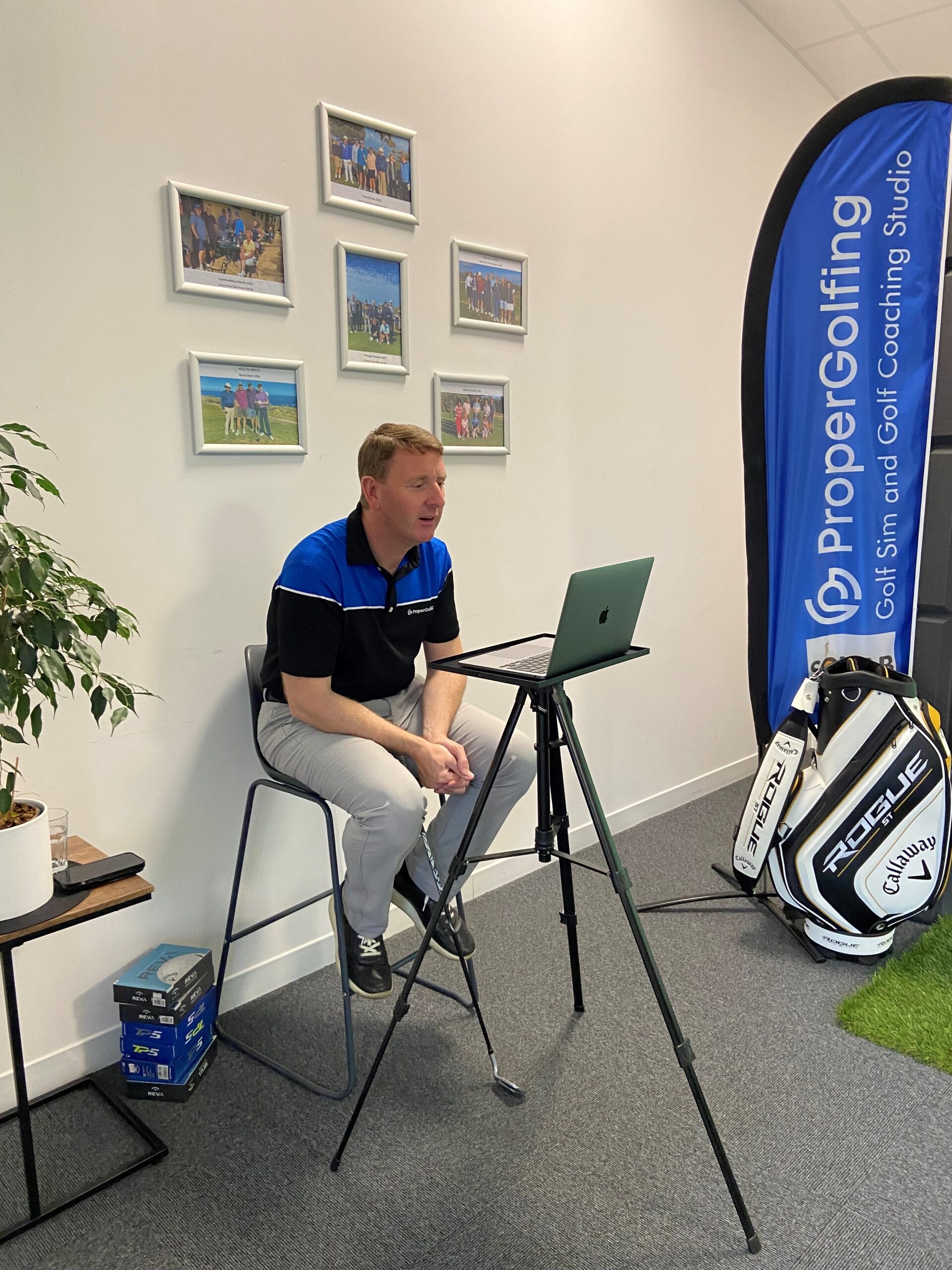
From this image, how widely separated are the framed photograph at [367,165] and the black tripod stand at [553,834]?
1.26 metres

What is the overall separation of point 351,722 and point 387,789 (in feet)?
0.62

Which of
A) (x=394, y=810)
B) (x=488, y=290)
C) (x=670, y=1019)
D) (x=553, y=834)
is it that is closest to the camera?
(x=670, y=1019)

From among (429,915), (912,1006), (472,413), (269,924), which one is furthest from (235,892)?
(912,1006)

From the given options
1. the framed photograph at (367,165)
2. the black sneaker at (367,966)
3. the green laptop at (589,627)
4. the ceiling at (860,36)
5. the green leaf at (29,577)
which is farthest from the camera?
the ceiling at (860,36)

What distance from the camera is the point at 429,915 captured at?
2.17 m

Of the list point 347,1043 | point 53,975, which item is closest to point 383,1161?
point 347,1043

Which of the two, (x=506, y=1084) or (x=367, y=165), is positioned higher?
(x=367, y=165)

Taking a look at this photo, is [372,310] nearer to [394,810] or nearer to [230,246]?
[230,246]

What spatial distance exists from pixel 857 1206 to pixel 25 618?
69.8 inches

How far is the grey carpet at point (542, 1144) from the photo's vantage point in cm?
158

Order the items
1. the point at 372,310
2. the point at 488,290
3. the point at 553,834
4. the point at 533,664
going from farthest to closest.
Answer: the point at 488,290
the point at 372,310
the point at 553,834
the point at 533,664

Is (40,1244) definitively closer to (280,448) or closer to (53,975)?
(53,975)

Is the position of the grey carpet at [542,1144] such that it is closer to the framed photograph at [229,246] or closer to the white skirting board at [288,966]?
the white skirting board at [288,966]

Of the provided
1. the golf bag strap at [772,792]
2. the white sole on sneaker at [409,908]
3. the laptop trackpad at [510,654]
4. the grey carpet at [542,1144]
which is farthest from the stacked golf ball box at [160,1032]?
the golf bag strap at [772,792]
